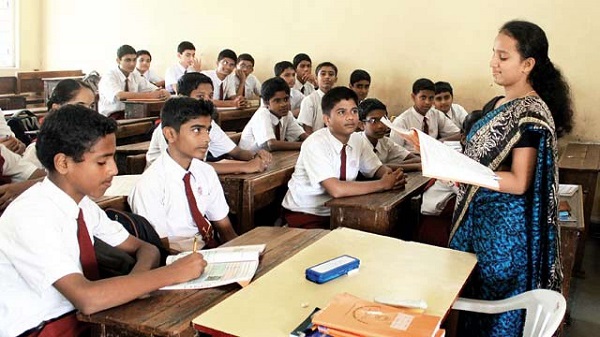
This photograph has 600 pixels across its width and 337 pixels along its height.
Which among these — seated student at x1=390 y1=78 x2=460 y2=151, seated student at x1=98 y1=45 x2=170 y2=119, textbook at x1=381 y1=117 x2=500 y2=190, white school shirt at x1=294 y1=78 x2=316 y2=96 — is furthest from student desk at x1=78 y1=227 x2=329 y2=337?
white school shirt at x1=294 y1=78 x2=316 y2=96

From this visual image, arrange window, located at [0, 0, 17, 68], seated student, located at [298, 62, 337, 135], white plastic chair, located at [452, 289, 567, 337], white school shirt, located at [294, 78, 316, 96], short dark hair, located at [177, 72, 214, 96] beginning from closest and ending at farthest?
1. white plastic chair, located at [452, 289, 567, 337]
2. short dark hair, located at [177, 72, 214, 96]
3. seated student, located at [298, 62, 337, 135]
4. white school shirt, located at [294, 78, 316, 96]
5. window, located at [0, 0, 17, 68]

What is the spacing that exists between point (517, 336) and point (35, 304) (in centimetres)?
145

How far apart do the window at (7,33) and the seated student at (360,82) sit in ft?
14.8

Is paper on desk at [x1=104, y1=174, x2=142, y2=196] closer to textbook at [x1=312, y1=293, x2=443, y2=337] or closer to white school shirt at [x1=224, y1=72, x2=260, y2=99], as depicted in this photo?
textbook at [x1=312, y1=293, x2=443, y2=337]

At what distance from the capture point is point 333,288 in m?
1.54

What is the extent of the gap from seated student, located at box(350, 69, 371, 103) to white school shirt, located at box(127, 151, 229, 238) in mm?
3293

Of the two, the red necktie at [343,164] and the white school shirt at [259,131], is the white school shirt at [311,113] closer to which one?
the white school shirt at [259,131]

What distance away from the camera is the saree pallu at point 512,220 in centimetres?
→ 183

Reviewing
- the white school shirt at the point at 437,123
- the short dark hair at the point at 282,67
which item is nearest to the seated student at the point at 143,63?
the short dark hair at the point at 282,67

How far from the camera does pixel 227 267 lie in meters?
1.68

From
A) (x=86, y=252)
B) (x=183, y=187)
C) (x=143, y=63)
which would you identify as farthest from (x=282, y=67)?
(x=86, y=252)

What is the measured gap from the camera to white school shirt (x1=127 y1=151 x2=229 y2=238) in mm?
2262

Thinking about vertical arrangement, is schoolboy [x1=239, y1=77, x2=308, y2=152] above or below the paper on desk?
above

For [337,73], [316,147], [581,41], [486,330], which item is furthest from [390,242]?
[337,73]
